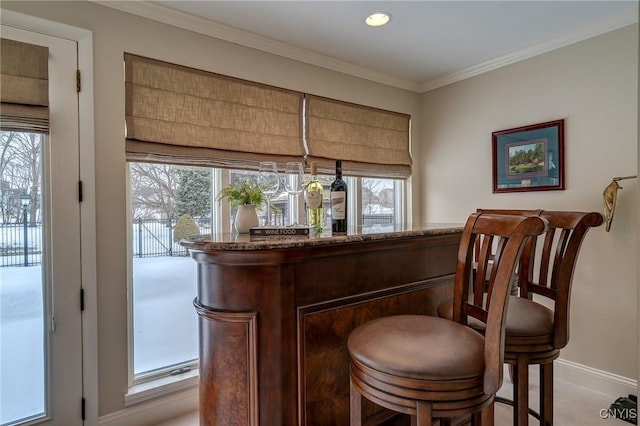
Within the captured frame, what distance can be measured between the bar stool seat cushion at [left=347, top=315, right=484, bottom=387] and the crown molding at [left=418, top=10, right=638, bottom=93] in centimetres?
254

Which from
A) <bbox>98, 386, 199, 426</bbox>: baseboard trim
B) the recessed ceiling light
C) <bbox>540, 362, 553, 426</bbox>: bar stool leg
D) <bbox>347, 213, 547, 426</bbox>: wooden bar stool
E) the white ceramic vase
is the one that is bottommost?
<bbox>98, 386, 199, 426</bbox>: baseboard trim

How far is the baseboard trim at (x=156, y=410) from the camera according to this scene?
6.91 feet

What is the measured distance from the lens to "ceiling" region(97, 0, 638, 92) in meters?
2.24

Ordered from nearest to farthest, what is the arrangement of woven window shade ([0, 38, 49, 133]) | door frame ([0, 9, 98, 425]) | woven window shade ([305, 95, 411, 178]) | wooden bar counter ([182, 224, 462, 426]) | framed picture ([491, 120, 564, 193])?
wooden bar counter ([182, 224, 462, 426])
woven window shade ([0, 38, 49, 133])
door frame ([0, 9, 98, 425])
framed picture ([491, 120, 564, 193])
woven window shade ([305, 95, 411, 178])

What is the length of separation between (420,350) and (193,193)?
194 cm

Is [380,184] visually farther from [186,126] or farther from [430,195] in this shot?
[186,126]

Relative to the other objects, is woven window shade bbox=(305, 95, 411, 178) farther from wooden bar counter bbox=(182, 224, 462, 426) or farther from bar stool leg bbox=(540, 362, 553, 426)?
bar stool leg bbox=(540, 362, 553, 426)

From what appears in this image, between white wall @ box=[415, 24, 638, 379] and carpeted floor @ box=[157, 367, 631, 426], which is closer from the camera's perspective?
carpeted floor @ box=[157, 367, 631, 426]

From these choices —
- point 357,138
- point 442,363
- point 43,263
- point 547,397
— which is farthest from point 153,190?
point 547,397

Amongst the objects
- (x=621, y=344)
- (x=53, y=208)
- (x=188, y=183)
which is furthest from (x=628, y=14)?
(x=53, y=208)

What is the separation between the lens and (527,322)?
146cm

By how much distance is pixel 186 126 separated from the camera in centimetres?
234

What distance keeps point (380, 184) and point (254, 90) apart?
1.62 m

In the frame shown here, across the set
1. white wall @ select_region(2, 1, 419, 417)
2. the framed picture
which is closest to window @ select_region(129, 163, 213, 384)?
white wall @ select_region(2, 1, 419, 417)
